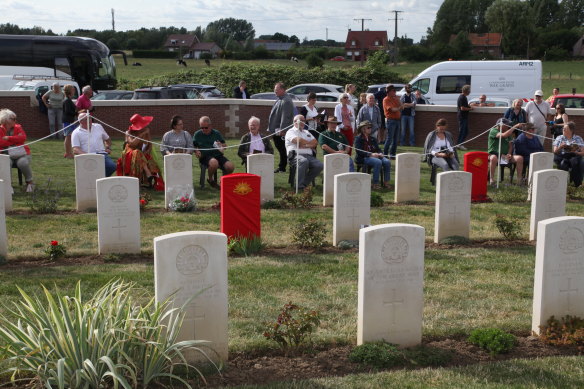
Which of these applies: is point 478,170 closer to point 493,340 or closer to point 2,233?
point 493,340

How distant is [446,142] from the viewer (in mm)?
14984

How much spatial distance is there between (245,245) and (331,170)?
383 centimetres

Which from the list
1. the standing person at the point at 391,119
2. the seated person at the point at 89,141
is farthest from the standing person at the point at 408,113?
the seated person at the point at 89,141

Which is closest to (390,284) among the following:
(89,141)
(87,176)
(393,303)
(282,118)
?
(393,303)

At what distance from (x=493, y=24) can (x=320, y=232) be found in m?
78.9

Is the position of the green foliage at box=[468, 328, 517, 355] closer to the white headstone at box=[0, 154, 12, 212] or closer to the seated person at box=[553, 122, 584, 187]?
the white headstone at box=[0, 154, 12, 212]

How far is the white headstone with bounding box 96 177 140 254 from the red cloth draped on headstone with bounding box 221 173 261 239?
3.57 ft

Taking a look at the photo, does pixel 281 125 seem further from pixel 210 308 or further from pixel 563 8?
pixel 563 8

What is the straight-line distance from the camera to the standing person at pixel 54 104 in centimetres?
2166

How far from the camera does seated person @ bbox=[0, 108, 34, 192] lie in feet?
44.8

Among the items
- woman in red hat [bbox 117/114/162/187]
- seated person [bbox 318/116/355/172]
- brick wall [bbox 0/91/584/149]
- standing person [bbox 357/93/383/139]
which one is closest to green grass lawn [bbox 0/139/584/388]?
woman in red hat [bbox 117/114/162/187]

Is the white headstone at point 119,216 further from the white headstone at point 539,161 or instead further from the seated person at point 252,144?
the white headstone at point 539,161

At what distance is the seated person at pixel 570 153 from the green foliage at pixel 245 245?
24.5 feet

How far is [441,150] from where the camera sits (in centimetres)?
1483
